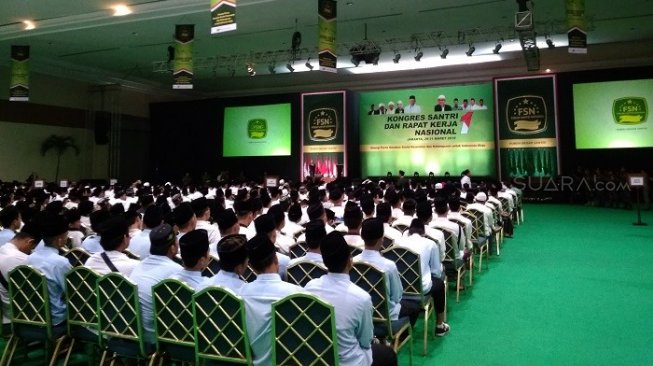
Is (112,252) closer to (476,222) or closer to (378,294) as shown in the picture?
(378,294)

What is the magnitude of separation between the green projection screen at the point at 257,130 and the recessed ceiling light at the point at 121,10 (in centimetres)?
830

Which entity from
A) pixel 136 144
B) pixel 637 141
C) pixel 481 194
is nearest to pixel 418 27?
pixel 481 194

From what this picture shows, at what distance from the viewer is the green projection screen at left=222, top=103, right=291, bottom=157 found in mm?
19031

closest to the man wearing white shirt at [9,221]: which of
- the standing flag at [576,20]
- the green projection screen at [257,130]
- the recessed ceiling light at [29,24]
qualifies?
the standing flag at [576,20]

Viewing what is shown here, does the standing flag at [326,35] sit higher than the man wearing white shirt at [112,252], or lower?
higher

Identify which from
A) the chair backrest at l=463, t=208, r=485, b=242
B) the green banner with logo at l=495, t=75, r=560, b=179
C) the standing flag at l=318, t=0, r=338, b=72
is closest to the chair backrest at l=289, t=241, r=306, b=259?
the chair backrest at l=463, t=208, r=485, b=242

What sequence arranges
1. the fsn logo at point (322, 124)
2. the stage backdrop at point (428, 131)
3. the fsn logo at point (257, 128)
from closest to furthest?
the stage backdrop at point (428, 131), the fsn logo at point (322, 124), the fsn logo at point (257, 128)

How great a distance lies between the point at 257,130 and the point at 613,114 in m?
13.3

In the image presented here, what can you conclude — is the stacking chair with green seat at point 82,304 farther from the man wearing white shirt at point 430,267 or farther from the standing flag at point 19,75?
the standing flag at point 19,75

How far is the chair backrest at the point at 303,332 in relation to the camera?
2176 mm

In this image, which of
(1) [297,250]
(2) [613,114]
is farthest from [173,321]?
(2) [613,114]

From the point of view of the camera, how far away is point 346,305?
229 centimetres

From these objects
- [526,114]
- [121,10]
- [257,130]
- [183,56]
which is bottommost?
[526,114]

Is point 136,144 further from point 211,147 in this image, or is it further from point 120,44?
point 120,44
